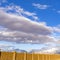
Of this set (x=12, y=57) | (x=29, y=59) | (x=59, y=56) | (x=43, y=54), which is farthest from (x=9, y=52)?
(x=59, y=56)

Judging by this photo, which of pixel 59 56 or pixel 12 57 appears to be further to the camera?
pixel 59 56

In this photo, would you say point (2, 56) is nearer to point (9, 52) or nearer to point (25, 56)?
point (9, 52)

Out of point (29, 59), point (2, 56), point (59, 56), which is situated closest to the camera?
point (2, 56)

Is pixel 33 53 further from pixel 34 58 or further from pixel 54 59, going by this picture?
pixel 54 59

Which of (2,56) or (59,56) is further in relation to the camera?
(59,56)

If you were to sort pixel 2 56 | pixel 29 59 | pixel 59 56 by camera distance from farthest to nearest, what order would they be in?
pixel 59 56 → pixel 29 59 → pixel 2 56

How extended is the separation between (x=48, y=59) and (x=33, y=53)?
7.66 feet

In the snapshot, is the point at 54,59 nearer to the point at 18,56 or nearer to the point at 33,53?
the point at 33,53

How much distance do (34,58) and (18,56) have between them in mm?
2230

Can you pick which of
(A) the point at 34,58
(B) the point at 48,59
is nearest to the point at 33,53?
(A) the point at 34,58

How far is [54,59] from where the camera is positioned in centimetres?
2712

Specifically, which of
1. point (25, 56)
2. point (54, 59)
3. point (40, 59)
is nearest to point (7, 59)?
point (25, 56)

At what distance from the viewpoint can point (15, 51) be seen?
81.2 feet

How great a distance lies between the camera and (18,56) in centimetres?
2500
